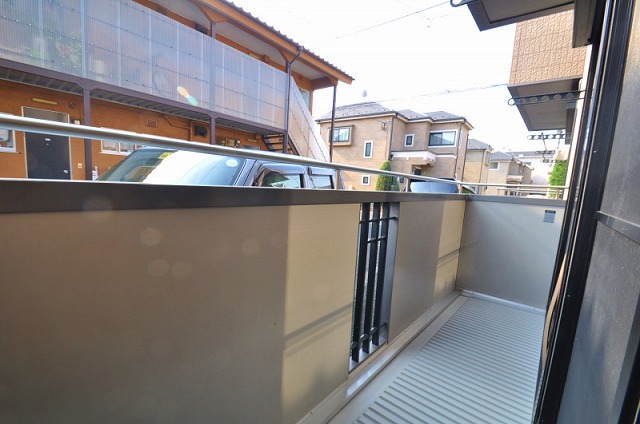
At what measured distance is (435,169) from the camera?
17.2 metres

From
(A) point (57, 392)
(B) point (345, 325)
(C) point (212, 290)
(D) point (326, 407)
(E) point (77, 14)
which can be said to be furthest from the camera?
(E) point (77, 14)

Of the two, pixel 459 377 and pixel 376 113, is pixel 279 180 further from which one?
pixel 376 113

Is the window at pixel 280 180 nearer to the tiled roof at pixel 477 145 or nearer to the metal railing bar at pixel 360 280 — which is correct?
the metal railing bar at pixel 360 280

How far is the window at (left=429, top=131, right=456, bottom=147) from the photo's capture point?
1692 cm

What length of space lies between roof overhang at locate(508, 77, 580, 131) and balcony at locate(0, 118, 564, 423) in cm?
379

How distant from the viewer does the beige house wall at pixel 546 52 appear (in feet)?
14.5

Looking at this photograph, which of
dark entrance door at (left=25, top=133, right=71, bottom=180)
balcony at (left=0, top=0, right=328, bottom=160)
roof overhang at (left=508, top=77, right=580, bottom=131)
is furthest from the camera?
dark entrance door at (left=25, top=133, right=71, bottom=180)

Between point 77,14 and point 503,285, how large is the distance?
7.08 m

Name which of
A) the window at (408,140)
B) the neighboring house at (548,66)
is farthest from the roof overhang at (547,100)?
the window at (408,140)

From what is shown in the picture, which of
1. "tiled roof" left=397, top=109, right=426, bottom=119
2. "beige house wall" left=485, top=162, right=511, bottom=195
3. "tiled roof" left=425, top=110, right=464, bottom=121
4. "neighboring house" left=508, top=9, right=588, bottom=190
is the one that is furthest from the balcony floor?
"beige house wall" left=485, top=162, right=511, bottom=195

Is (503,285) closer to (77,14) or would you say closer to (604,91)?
(604,91)

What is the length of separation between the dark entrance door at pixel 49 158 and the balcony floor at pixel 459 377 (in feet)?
18.7

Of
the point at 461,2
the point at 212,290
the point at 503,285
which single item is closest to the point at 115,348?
the point at 212,290

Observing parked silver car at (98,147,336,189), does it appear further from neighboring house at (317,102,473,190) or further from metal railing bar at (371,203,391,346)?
neighboring house at (317,102,473,190)
